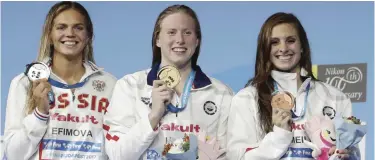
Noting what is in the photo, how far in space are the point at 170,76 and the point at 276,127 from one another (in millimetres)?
851

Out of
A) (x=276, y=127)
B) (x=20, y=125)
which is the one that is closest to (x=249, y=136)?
(x=276, y=127)

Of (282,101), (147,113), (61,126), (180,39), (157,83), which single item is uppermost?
(180,39)

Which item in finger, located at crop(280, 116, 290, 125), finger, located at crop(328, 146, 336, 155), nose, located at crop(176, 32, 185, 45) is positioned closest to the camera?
finger, located at crop(280, 116, 290, 125)

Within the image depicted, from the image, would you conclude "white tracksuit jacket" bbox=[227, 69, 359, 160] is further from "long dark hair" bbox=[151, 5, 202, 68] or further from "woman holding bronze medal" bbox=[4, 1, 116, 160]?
"woman holding bronze medal" bbox=[4, 1, 116, 160]

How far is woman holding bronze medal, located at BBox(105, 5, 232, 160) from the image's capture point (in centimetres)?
619

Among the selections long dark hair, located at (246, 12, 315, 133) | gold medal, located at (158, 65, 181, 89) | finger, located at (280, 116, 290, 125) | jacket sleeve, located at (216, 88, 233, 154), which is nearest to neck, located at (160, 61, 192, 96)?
gold medal, located at (158, 65, 181, 89)

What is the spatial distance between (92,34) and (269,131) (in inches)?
63.1

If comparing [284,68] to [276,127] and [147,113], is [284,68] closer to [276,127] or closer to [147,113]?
[276,127]

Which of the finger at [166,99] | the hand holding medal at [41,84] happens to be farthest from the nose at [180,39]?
the hand holding medal at [41,84]

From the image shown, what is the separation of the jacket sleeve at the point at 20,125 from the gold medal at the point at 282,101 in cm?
168

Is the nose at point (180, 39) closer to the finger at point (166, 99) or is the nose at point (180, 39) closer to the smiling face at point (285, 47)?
the finger at point (166, 99)

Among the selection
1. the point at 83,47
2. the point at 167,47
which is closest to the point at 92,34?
the point at 83,47

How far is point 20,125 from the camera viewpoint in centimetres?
649

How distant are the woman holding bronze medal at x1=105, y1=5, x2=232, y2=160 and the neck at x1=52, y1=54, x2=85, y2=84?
378 millimetres
